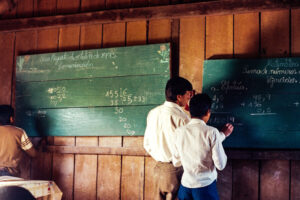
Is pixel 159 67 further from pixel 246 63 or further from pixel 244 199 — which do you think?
pixel 244 199

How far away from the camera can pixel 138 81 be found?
3.50m

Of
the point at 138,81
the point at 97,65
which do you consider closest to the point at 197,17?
the point at 138,81

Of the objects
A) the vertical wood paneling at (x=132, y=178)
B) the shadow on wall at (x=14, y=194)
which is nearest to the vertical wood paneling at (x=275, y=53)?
the vertical wood paneling at (x=132, y=178)

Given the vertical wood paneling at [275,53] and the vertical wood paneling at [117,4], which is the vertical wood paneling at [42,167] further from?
the vertical wood paneling at [275,53]

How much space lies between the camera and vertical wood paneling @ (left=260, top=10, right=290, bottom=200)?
3.04 m

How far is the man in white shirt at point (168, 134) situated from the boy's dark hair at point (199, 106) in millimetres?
222

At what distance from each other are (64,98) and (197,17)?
1.82m

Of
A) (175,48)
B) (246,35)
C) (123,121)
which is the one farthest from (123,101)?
(246,35)

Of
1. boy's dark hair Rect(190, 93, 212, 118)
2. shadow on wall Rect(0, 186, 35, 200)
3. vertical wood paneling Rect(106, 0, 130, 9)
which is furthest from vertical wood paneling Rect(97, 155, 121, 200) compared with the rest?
shadow on wall Rect(0, 186, 35, 200)

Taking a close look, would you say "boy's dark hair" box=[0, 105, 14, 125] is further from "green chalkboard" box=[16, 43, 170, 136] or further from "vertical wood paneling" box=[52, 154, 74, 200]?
"vertical wood paneling" box=[52, 154, 74, 200]

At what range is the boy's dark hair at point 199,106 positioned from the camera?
7.91ft

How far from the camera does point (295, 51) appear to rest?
3.10 metres

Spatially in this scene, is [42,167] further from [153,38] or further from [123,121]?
[153,38]

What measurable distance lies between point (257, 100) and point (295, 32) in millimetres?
778
